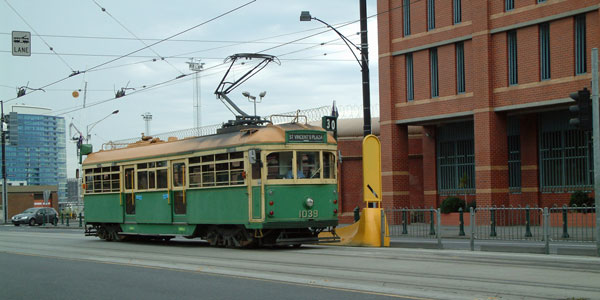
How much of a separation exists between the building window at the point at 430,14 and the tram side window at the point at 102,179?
14.9 metres

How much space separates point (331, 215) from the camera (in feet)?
61.2

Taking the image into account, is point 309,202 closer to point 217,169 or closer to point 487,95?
point 217,169

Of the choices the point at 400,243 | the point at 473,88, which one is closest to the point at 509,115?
the point at 473,88

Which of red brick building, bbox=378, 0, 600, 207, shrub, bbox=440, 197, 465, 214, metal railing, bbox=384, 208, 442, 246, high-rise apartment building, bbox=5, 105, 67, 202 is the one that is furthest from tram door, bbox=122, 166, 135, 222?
high-rise apartment building, bbox=5, 105, 67, 202

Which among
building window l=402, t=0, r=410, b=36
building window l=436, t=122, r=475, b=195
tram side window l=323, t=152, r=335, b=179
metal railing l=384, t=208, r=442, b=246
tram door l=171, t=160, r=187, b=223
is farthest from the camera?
building window l=436, t=122, r=475, b=195

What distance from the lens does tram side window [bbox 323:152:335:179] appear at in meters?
18.8

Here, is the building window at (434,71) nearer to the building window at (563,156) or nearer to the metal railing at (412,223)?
the building window at (563,156)

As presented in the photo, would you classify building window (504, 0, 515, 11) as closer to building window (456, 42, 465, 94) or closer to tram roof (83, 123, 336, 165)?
building window (456, 42, 465, 94)

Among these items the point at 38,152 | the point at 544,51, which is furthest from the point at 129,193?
the point at 38,152

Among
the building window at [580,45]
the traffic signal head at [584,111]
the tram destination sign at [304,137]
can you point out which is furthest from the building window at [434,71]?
the traffic signal head at [584,111]

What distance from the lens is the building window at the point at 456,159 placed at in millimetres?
32875

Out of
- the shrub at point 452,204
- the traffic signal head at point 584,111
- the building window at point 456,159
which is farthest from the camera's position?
the building window at point 456,159

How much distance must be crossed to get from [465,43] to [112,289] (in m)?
22.1

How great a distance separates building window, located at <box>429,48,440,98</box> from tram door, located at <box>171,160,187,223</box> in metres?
14.2
